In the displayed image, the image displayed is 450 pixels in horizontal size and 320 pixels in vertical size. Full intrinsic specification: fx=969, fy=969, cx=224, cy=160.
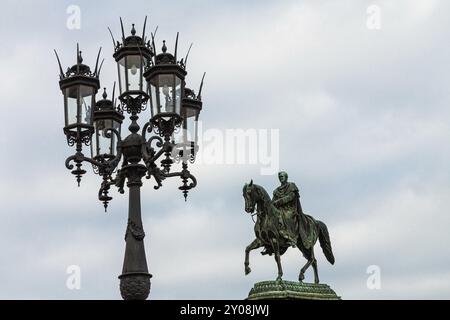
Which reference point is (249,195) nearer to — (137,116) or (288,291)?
(288,291)

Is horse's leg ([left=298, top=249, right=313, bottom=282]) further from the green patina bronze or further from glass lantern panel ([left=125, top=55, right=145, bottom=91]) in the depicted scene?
glass lantern panel ([left=125, top=55, right=145, bottom=91])

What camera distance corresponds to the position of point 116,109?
61.4 feet

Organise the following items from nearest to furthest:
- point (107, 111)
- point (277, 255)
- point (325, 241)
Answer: point (107, 111) < point (277, 255) < point (325, 241)

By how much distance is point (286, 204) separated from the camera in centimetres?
2561

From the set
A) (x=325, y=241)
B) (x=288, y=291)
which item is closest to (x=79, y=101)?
(x=288, y=291)

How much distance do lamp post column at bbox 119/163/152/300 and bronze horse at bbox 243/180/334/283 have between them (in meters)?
8.39

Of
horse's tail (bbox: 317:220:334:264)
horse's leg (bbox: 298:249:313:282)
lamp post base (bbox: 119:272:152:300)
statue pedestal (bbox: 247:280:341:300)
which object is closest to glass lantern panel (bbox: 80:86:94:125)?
lamp post base (bbox: 119:272:152:300)

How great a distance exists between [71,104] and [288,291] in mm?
9413

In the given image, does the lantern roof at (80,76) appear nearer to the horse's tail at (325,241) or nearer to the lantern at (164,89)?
the lantern at (164,89)

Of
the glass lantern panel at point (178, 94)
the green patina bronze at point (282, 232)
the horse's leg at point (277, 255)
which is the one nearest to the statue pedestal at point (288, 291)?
the green patina bronze at point (282, 232)

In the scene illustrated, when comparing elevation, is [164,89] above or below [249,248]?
above
